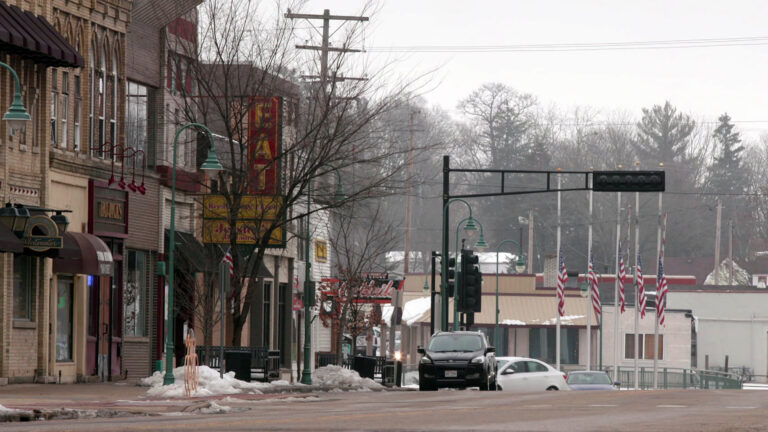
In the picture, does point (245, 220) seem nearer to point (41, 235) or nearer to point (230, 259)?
point (230, 259)

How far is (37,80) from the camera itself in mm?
34000

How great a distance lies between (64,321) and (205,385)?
260 inches

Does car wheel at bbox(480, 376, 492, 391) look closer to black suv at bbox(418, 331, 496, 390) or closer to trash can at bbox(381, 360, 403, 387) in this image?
black suv at bbox(418, 331, 496, 390)

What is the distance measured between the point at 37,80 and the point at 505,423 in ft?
62.9

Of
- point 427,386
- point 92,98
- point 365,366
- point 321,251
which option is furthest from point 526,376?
point 321,251

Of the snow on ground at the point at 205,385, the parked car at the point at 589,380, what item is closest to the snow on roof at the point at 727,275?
the parked car at the point at 589,380

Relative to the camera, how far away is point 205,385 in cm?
3091

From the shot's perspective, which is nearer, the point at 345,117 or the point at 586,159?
the point at 345,117

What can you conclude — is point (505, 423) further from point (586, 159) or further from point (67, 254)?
point (586, 159)

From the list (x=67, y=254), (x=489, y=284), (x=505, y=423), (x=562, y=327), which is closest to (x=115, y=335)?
(x=67, y=254)

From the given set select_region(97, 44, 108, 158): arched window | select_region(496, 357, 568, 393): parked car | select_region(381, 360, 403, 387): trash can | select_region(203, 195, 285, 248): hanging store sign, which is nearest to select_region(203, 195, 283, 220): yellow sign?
select_region(203, 195, 285, 248): hanging store sign

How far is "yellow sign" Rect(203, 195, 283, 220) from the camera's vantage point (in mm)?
37812

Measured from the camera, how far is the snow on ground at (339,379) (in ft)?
127

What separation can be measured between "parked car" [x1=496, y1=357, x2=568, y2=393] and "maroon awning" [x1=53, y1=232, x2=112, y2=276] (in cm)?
1267
